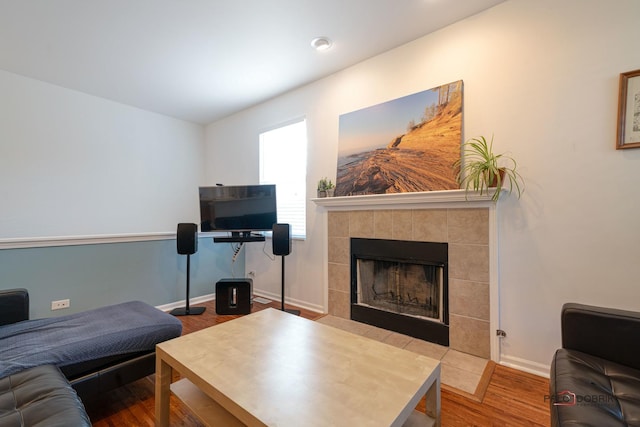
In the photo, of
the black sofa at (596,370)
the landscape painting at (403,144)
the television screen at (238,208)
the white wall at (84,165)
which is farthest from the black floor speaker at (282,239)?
the black sofa at (596,370)

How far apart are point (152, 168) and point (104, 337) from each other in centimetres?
324

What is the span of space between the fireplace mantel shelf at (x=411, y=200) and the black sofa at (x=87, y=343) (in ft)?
5.98

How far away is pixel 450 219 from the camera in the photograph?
7.64ft

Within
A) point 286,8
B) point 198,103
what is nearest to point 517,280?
point 286,8

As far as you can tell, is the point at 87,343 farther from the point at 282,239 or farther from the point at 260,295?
the point at 260,295

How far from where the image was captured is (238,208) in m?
3.51

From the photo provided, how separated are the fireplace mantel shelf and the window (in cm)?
60

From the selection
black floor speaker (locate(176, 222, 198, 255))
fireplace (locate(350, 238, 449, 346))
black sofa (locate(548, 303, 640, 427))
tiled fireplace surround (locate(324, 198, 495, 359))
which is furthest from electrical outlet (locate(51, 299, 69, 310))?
black sofa (locate(548, 303, 640, 427))

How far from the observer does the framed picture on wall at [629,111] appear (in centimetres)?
168

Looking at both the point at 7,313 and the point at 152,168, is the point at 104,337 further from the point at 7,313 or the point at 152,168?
the point at 152,168

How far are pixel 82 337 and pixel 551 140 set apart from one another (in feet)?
10.9

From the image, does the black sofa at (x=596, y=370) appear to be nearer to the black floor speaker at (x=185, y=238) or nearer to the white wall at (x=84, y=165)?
the black floor speaker at (x=185, y=238)

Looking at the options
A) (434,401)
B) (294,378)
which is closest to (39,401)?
(294,378)

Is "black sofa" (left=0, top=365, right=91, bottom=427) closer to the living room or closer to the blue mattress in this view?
the blue mattress
